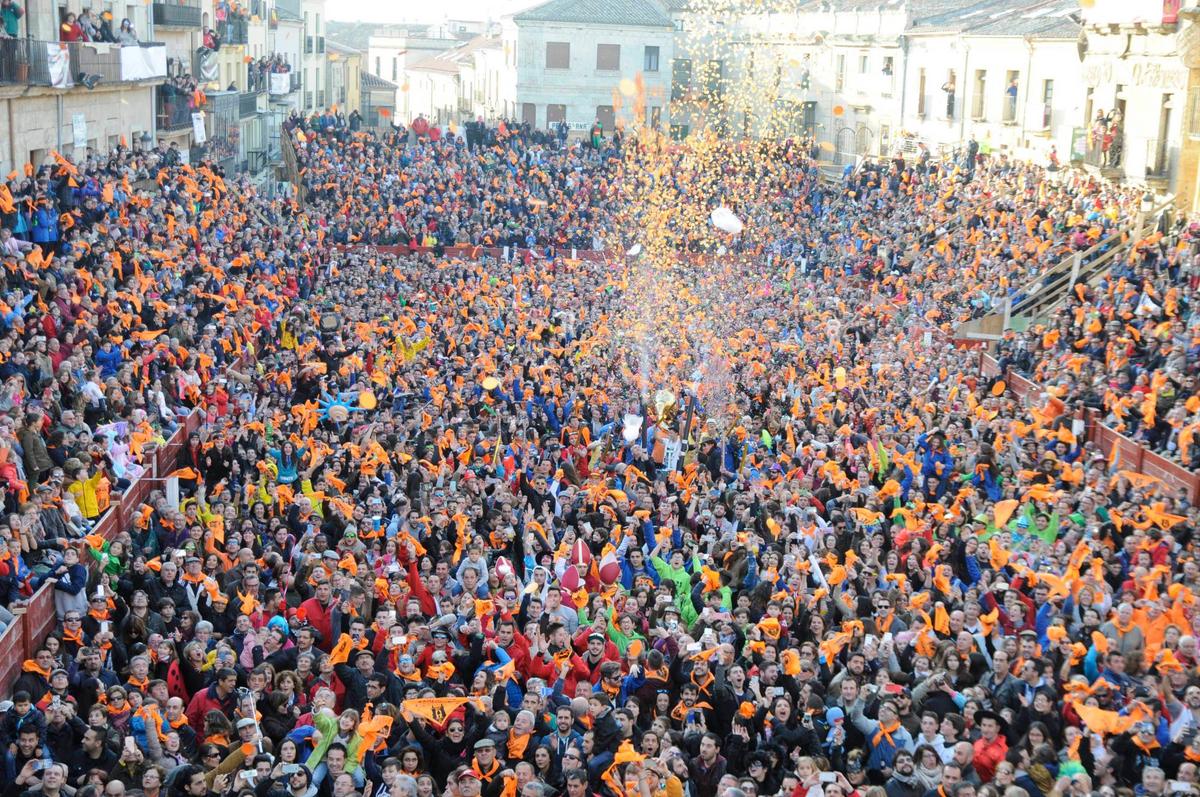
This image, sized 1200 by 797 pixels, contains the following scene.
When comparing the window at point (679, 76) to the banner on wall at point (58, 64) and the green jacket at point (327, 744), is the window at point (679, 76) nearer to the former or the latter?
the banner on wall at point (58, 64)

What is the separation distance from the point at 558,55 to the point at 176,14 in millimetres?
19687

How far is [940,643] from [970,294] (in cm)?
1791

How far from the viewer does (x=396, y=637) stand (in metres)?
11.3

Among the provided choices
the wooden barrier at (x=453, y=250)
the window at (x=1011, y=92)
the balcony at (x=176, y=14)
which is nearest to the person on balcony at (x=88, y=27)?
the wooden barrier at (x=453, y=250)

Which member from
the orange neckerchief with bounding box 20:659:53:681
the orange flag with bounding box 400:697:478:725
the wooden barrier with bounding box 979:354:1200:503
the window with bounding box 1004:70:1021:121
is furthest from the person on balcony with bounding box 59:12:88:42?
the window with bounding box 1004:70:1021:121

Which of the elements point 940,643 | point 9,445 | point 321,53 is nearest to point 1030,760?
point 940,643

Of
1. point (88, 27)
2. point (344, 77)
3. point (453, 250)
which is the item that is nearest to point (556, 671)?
point (88, 27)

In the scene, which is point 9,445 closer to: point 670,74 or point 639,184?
point 639,184

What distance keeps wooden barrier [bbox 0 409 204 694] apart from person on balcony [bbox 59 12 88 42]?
12.1m

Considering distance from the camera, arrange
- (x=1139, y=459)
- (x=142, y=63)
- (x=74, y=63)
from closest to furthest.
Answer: (x=1139, y=459) → (x=74, y=63) → (x=142, y=63)

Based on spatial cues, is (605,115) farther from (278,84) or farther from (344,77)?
(344,77)

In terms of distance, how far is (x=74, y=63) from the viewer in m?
26.9

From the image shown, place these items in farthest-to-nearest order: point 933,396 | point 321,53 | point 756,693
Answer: point 321,53 → point 933,396 → point 756,693

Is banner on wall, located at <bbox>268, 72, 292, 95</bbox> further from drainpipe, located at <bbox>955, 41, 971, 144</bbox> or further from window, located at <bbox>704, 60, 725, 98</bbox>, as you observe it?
drainpipe, located at <bbox>955, 41, 971, 144</bbox>
